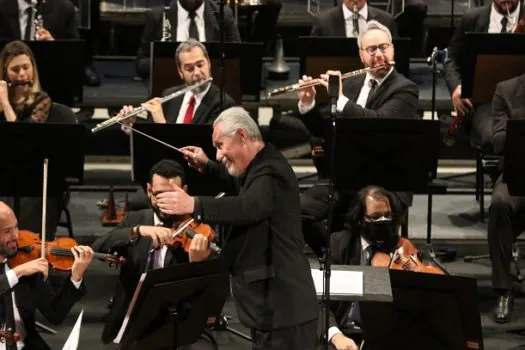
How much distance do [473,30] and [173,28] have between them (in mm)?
2129

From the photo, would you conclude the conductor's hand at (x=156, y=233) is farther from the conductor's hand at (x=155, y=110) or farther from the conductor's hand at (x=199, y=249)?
the conductor's hand at (x=155, y=110)

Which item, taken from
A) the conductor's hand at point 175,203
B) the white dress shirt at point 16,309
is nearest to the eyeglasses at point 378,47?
the white dress shirt at point 16,309

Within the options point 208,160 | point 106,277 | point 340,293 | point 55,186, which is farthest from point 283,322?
point 106,277

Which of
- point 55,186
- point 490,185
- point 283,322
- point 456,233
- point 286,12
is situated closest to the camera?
point 283,322

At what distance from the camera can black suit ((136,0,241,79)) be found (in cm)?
866

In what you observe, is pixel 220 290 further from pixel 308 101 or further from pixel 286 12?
pixel 286 12

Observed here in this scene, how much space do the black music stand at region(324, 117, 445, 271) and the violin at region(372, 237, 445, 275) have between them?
47 cm

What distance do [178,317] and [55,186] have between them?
174cm

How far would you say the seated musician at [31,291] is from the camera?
6109 mm

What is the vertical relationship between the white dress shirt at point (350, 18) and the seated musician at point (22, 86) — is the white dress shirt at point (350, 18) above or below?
above

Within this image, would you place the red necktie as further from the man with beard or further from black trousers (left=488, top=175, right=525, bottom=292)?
black trousers (left=488, top=175, right=525, bottom=292)

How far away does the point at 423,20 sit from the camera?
9.93 metres

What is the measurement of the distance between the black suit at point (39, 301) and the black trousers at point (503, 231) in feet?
8.04

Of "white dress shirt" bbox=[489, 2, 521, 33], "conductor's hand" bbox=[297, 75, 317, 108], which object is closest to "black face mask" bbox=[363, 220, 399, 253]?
"conductor's hand" bbox=[297, 75, 317, 108]
